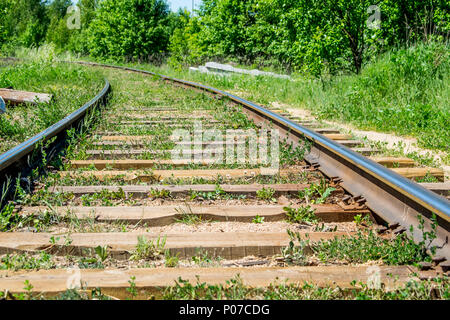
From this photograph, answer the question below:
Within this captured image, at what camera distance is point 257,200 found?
2.95m

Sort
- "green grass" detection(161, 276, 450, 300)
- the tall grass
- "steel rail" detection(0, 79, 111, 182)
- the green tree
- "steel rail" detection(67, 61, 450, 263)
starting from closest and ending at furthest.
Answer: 1. "green grass" detection(161, 276, 450, 300)
2. "steel rail" detection(67, 61, 450, 263)
3. "steel rail" detection(0, 79, 111, 182)
4. the tall grass
5. the green tree

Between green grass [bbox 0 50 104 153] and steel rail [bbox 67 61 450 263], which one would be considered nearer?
steel rail [bbox 67 61 450 263]

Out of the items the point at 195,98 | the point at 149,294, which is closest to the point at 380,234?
the point at 149,294

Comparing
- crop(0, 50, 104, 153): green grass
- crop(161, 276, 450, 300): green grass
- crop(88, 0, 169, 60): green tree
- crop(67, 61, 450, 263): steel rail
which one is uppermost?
crop(88, 0, 169, 60): green tree

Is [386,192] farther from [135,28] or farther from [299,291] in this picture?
[135,28]

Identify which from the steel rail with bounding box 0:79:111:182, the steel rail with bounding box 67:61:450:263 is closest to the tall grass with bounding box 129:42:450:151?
the steel rail with bounding box 67:61:450:263

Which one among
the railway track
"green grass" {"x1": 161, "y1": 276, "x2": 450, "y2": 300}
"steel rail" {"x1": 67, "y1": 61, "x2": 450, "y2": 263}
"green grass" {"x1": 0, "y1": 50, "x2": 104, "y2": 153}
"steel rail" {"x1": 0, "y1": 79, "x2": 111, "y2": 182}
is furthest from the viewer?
"green grass" {"x1": 0, "y1": 50, "x2": 104, "y2": 153}

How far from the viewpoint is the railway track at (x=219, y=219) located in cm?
187

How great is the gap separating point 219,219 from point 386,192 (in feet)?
3.48

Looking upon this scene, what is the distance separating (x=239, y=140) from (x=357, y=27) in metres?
6.44

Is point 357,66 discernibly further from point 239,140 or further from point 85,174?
point 85,174

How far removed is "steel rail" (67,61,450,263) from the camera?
2.09m

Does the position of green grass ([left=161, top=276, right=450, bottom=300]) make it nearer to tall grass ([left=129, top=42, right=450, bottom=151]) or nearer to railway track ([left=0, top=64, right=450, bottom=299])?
railway track ([left=0, top=64, right=450, bottom=299])

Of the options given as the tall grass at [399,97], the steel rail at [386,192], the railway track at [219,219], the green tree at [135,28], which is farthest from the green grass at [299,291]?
the green tree at [135,28]
